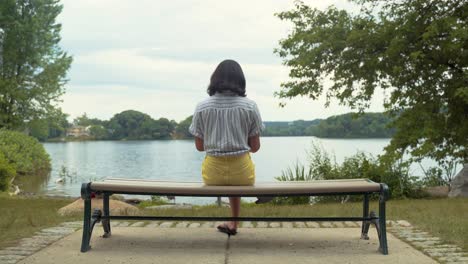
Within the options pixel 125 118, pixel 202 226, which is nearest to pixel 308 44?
pixel 202 226

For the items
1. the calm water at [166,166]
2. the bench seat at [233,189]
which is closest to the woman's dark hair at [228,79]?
the bench seat at [233,189]

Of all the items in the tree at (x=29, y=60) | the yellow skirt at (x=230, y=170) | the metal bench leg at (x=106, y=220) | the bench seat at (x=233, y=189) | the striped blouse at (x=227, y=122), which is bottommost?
the metal bench leg at (x=106, y=220)

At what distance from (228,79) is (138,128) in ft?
239

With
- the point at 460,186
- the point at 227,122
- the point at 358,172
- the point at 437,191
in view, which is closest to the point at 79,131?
the point at 358,172

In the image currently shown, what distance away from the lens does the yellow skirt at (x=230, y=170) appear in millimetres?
4492

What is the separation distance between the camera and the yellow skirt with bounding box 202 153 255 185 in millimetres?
4492

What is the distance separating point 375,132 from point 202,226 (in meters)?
18.0

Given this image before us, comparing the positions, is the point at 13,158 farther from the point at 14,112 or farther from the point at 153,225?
the point at 153,225

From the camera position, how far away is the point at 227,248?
459 centimetres

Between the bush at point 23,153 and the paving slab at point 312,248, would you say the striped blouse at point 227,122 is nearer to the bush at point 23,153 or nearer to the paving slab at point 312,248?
the paving slab at point 312,248

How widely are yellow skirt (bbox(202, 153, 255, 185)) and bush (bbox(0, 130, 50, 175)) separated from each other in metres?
24.4

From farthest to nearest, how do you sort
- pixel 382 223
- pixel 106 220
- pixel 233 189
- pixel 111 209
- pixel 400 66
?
pixel 400 66 < pixel 111 209 < pixel 106 220 < pixel 382 223 < pixel 233 189

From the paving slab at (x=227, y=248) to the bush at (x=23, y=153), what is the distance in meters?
23.7

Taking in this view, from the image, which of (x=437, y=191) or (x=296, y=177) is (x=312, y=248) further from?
(x=437, y=191)
